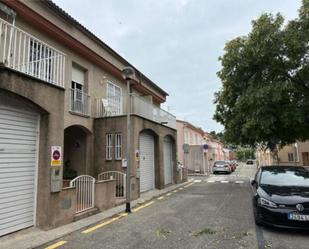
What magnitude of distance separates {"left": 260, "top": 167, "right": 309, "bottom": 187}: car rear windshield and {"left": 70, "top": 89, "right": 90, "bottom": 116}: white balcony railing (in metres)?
7.84

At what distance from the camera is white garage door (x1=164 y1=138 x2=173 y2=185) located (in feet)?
56.9

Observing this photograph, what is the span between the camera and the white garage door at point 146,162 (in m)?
13.6

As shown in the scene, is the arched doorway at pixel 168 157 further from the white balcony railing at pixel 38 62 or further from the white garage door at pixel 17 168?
the white garage door at pixel 17 168

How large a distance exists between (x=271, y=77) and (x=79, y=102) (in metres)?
9.89

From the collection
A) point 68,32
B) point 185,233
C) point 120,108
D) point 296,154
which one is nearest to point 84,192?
point 185,233

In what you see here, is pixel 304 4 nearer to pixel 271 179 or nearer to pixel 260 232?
pixel 271 179

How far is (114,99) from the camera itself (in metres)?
14.5

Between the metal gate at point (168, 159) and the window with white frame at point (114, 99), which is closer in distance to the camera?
the window with white frame at point (114, 99)

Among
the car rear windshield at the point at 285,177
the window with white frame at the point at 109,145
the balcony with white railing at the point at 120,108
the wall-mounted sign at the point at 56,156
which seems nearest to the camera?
the wall-mounted sign at the point at 56,156

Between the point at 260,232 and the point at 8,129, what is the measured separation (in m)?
6.57

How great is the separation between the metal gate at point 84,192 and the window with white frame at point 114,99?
576 cm

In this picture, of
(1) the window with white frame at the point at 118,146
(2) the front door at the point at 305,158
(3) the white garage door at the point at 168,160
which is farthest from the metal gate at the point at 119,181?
(2) the front door at the point at 305,158

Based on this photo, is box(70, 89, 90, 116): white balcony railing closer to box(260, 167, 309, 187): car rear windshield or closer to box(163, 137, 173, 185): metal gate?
box(163, 137, 173, 185): metal gate

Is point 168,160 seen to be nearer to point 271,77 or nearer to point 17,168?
point 271,77
